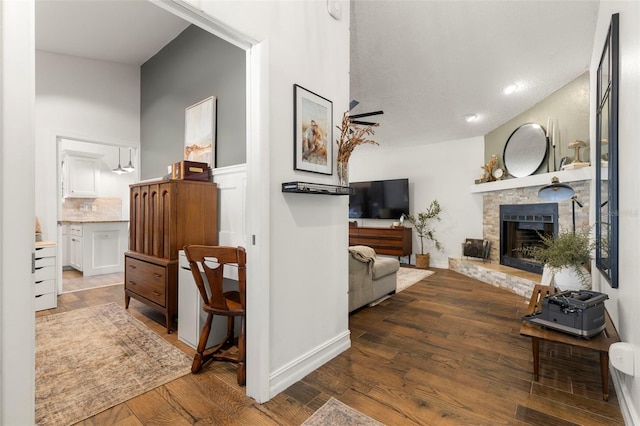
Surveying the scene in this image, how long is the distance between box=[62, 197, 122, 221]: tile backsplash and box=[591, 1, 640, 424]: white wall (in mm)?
7911

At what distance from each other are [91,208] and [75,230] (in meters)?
1.09

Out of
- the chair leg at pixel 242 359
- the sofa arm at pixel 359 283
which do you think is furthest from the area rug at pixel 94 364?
the sofa arm at pixel 359 283

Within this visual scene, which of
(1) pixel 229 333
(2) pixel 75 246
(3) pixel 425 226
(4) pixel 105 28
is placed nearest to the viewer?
(1) pixel 229 333

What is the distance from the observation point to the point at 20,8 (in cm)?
102

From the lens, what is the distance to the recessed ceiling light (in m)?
4.09

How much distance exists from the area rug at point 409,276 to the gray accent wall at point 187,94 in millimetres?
3103

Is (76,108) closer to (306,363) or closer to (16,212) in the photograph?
(16,212)

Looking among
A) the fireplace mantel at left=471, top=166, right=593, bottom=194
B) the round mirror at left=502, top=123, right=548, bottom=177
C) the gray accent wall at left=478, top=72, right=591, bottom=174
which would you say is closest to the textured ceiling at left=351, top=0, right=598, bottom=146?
the gray accent wall at left=478, top=72, right=591, bottom=174

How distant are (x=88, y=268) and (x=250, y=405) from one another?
16.0ft

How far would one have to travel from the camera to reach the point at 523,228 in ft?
16.4

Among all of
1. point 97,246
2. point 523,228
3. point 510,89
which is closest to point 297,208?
point 510,89

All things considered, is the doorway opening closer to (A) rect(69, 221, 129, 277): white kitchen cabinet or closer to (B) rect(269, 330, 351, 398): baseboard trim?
(A) rect(69, 221, 129, 277): white kitchen cabinet

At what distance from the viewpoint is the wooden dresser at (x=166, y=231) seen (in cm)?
289

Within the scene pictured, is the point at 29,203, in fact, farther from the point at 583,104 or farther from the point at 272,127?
the point at 583,104
